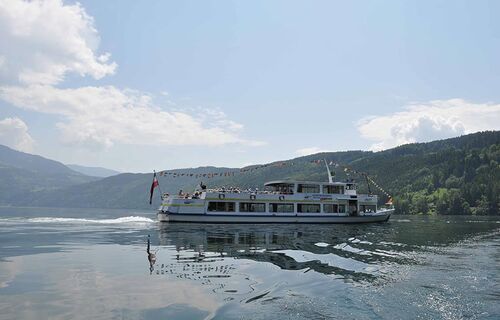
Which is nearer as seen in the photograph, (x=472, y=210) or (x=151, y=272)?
(x=151, y=272)

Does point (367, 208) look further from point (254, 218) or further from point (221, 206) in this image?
point (221, 206)

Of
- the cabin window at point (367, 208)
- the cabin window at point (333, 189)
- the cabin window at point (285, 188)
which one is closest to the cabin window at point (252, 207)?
the cabin window at point (285, 188)

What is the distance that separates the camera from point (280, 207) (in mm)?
60438

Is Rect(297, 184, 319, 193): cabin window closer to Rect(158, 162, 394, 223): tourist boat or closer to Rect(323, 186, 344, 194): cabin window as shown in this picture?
Rect(158, 162, 394, 223): tourist boat

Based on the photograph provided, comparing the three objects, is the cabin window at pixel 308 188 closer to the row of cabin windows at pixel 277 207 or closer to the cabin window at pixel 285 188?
the cabin window at pixel 285 188

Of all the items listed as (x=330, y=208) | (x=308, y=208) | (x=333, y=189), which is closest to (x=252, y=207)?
(x=308, y=208)

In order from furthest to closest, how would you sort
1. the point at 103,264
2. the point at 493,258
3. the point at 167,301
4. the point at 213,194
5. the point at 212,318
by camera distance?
the point at 213,194, the point at 493,258, the point at 103,264, the point at 167,301, the point at 212,318

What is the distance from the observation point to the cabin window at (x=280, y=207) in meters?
60.2

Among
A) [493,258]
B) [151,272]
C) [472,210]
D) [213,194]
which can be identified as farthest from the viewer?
[472,210]

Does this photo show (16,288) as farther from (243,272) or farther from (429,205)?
(429,205)

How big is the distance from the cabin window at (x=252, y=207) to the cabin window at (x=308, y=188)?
607 cm

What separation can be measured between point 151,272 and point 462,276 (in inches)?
604

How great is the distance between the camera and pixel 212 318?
41.7ft

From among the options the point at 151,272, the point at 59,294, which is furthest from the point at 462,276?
the point at 59,294
